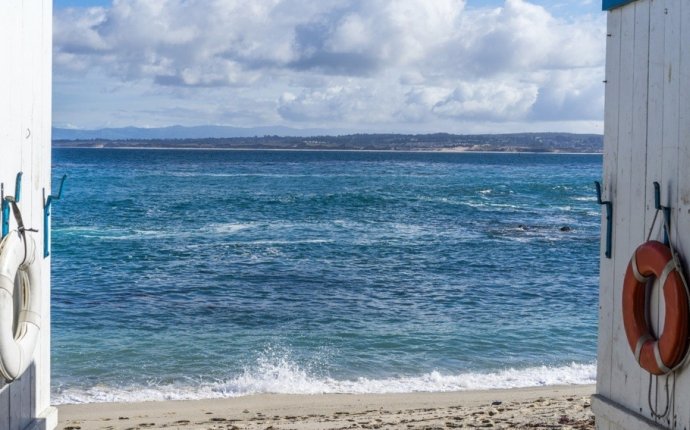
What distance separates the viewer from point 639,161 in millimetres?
5176

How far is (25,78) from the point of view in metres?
5.18

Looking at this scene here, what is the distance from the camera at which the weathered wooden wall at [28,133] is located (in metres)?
4.84

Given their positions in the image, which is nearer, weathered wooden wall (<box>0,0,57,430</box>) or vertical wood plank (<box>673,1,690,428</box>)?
vertical wood plank (<box>673,1,690,428</box>)

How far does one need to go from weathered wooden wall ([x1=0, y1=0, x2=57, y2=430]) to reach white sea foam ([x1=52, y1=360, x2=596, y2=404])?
16.7ft

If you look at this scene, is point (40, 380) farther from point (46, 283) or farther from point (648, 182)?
point (648, 182)

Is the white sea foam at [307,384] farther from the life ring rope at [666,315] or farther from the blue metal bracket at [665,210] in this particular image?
the blue metal bracket at [665,210]

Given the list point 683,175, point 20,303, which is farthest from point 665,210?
point 20,303

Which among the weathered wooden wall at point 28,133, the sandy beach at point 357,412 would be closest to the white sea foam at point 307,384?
the sandy beach at point 357,412

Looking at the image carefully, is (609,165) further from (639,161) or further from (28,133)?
(28,133)

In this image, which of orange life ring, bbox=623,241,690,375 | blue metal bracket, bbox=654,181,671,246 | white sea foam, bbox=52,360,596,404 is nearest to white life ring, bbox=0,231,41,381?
orange life ring, bbox=623,241,690,375

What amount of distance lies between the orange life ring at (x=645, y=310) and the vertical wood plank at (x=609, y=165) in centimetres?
48

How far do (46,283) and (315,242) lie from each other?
21.1m

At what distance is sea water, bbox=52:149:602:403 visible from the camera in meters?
12.1

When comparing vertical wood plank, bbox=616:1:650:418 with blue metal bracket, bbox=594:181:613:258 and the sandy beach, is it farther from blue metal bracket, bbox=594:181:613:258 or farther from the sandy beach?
the sandy beach
